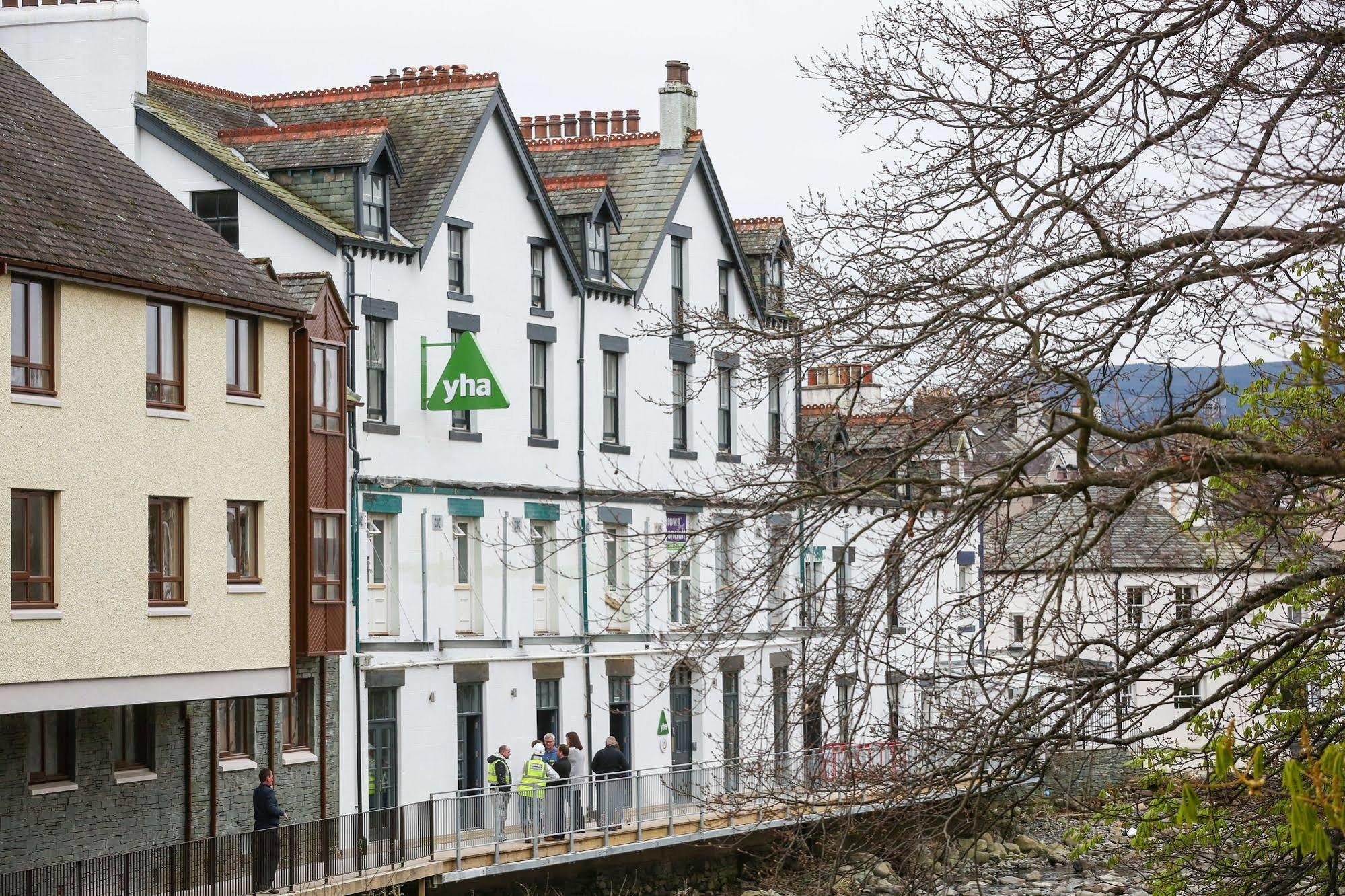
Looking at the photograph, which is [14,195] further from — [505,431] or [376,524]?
[505,431]

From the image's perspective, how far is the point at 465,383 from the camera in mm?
39344

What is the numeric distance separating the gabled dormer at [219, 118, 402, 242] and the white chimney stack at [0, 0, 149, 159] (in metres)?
2.22

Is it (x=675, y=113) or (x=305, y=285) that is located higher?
(x=675, y=113)

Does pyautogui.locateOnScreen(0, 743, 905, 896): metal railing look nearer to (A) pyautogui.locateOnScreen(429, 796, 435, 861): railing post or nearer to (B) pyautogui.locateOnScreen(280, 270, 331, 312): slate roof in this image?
(A) pyautogui.locateOnScreen(429, 796, 435, 861): railing post

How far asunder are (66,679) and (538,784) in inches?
419

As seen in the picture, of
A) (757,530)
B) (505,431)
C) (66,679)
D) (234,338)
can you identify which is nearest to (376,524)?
(505,431)

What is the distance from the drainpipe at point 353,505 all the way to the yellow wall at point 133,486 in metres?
4.19

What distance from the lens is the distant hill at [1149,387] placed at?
1338 cm

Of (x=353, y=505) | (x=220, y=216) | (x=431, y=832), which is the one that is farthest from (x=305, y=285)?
(x=431, y=832)

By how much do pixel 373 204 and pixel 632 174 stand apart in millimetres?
11362

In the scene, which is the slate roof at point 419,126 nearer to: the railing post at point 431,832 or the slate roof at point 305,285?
the slate roof at point 305,285

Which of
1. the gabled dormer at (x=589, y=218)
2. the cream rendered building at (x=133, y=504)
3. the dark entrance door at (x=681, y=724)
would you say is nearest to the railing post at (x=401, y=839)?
the cream rendered building at (x=133, y=504)

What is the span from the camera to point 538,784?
3669 centimetres

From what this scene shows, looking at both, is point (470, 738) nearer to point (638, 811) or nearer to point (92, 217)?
point (638, 811)
